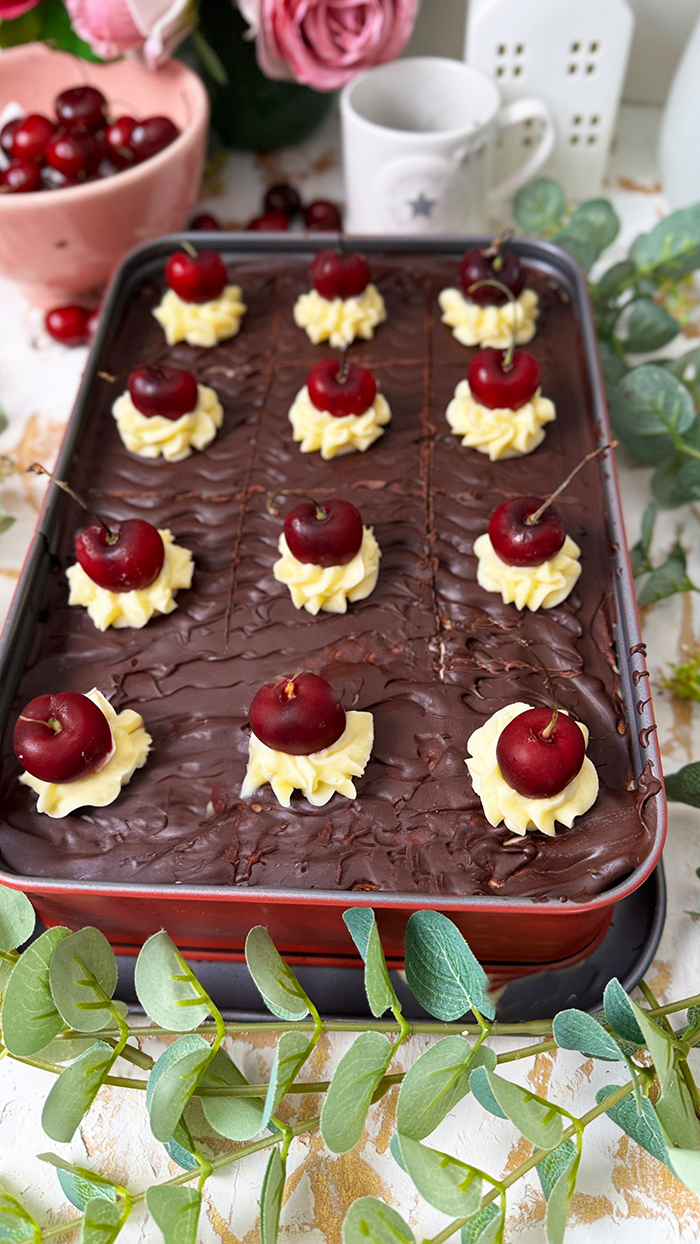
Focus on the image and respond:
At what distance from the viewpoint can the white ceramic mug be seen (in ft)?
5.40

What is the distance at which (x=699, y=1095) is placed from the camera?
3.26 feet

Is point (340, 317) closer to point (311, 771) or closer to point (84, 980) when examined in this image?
point (311, 771)

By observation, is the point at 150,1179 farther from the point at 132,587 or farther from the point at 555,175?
the point at 555,175

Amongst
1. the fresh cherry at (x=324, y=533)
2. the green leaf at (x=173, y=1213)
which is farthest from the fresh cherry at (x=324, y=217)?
the green leaf at (x=173, y=1213)

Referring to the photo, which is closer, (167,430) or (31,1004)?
(31,1004)

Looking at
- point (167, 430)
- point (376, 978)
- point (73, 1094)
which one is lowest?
point (73, 1094)

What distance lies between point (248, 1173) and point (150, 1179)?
10cm

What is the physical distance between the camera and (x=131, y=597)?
4.21 feet

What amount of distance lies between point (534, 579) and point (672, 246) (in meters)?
0.76

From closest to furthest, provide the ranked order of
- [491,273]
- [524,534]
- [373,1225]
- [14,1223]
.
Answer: [373,1225], [14,1223], [524,534], [491,273]

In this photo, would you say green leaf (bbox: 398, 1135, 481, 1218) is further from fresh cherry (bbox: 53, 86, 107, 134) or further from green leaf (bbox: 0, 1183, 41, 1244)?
fresh cherry (bbox: 53, 86, 107, 134)

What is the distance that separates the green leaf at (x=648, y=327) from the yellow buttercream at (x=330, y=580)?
2.20 ft

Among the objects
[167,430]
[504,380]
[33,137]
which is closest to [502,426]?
[504,380]

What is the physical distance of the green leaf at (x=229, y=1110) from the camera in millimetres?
938
